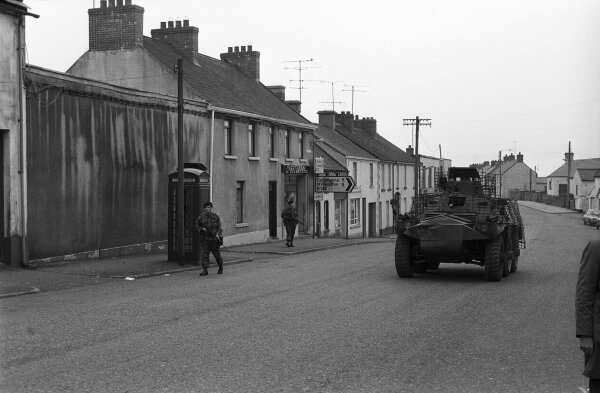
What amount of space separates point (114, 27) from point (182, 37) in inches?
186

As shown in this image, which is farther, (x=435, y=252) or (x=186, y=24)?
(x=186, y=24)

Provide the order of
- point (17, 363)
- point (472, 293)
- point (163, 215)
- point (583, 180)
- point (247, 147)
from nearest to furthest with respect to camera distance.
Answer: point (17, 363) → point (472, 293) → point (163, 215) → point (247, 147) → point (583, 180)

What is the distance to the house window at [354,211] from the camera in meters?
47.9

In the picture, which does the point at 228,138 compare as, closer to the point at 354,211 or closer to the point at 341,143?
the point at 354,211

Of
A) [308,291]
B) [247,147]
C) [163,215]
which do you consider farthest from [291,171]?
[308,291]

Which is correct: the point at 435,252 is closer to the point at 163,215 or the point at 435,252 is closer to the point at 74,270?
the point at 74,270

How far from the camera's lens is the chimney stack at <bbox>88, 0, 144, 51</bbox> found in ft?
91.2

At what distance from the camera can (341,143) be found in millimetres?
50156

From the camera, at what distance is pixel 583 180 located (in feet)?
307

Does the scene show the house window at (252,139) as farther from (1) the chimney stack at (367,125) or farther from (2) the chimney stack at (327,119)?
(1) the chimney stack at (367,125)

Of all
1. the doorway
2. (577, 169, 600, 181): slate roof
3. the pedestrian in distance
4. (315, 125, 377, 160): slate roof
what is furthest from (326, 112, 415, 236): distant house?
(577, 169, 600, 181): slate roof

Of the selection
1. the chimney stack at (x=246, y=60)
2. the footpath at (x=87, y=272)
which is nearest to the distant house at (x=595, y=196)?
the chimney stack at (x=246, y=60)

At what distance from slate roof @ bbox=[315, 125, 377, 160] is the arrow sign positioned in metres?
8.74

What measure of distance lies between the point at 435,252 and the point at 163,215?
36.0ft
